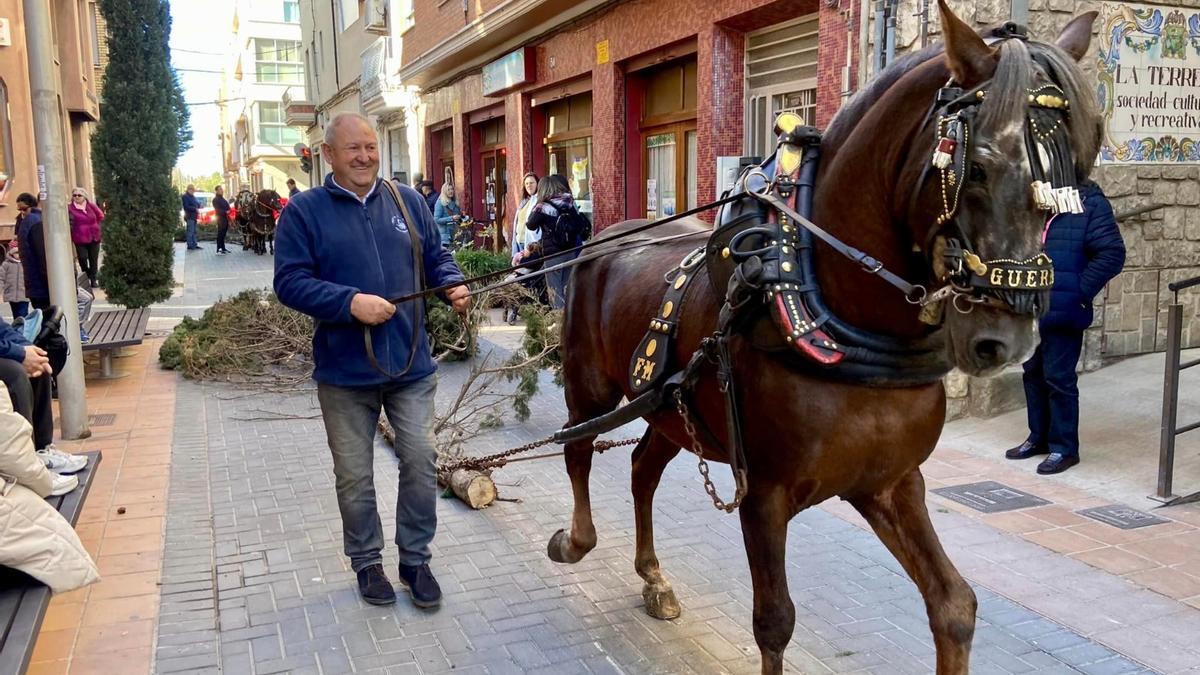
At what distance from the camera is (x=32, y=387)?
5406 mm

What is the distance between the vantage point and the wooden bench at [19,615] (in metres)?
2.80

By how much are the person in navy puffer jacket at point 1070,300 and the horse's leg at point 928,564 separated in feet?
10.8

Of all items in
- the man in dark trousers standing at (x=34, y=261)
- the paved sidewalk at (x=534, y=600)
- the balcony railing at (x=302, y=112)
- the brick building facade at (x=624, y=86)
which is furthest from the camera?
the balcony railing at (x=302, y=112)

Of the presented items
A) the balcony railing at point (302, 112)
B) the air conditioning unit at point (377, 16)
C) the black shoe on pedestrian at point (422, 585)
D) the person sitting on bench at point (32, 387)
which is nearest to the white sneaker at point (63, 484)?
the person sitting on bench at point (32, 387)

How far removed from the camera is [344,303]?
12.1 ft

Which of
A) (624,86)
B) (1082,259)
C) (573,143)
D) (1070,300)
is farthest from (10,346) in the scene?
(573,143)

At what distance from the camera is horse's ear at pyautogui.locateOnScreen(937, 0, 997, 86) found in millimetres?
2100

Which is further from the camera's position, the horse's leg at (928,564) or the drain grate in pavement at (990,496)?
the drain grate in pavement at (990,496)

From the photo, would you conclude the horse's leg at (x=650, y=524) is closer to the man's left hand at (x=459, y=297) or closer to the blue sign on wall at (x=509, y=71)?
the man's left hand at (x=459, y=297)

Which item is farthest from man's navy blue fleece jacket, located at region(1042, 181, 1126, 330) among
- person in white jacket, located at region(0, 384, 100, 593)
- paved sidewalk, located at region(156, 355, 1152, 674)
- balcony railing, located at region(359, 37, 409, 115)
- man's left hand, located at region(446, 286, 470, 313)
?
balcony railing, located at region(359, 37, 409, 115)

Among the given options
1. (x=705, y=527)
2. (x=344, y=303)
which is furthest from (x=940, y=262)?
(x=705, y=527)

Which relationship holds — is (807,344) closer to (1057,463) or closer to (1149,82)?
(1057,463)

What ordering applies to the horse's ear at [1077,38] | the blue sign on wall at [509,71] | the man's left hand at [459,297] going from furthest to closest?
the blue sign on wall at [509,71] → the man's left hand at [459,297] → the horse's ear at [1077,38]

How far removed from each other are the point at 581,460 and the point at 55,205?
15.6 ft
